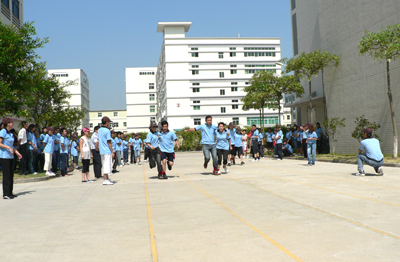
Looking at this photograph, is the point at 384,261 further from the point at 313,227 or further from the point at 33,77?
the point at 33,77

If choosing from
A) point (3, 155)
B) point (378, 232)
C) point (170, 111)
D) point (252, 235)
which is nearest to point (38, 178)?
point (3, 155)

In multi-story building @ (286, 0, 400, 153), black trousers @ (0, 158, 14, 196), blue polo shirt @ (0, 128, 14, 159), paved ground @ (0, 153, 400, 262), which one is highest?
multi-story building @ (286, 0, 400, 153)

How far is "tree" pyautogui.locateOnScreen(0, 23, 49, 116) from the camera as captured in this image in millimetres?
16922

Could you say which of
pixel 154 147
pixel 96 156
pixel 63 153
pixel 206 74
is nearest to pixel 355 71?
pixel 154 147

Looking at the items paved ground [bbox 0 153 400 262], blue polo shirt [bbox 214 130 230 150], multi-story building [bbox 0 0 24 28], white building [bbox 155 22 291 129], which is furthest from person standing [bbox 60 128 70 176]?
white building [bbox 155 22 291 129]

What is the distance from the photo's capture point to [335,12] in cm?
2262

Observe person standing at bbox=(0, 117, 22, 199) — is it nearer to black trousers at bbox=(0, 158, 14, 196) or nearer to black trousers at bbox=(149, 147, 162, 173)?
black trousers at bbox=(0, 158, 14, 196)

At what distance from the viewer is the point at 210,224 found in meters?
5.76

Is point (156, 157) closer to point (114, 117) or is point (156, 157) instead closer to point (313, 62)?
point (313, 62)

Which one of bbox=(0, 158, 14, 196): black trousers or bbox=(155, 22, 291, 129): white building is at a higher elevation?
bbox=(155, 22, 291, 129): white building

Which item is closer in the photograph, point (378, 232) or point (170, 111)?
point (378, 232)

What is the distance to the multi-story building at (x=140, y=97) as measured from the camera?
112625mm

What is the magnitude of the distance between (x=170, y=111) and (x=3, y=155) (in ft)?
247

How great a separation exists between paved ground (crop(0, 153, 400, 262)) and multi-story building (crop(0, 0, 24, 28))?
883 inches
